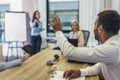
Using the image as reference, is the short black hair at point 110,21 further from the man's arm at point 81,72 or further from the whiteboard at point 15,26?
the whiteboard at point 15,26

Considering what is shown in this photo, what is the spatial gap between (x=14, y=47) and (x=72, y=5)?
7.26 ft

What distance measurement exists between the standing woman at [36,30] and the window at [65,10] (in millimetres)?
463

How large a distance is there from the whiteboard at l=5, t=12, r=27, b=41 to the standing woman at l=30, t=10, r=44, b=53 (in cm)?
35

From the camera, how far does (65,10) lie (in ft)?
18.7

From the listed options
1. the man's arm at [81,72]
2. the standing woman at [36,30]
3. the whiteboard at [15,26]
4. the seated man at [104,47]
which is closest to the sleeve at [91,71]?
the man's arm at [81,72]

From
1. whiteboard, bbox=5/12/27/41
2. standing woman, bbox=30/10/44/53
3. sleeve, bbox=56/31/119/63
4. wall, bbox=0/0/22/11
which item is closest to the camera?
sleeve, bbox=56/31/119/63

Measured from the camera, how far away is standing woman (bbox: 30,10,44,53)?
5.21 meters

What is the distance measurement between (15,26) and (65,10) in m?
1.57

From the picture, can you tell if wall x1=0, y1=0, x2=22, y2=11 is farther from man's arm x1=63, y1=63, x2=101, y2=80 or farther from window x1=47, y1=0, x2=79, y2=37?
man's arm x1=63, y1=63, x2=101, y2=80

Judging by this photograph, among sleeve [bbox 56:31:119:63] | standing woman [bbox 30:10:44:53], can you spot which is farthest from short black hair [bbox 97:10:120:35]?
standing woman [bbox 30:10:44:53]

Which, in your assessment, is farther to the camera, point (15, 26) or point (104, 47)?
point (15, 26)

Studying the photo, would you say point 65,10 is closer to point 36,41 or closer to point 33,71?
point 36,41

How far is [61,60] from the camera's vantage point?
7.98 ft

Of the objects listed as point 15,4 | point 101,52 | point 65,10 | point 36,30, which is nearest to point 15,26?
point 36,30
